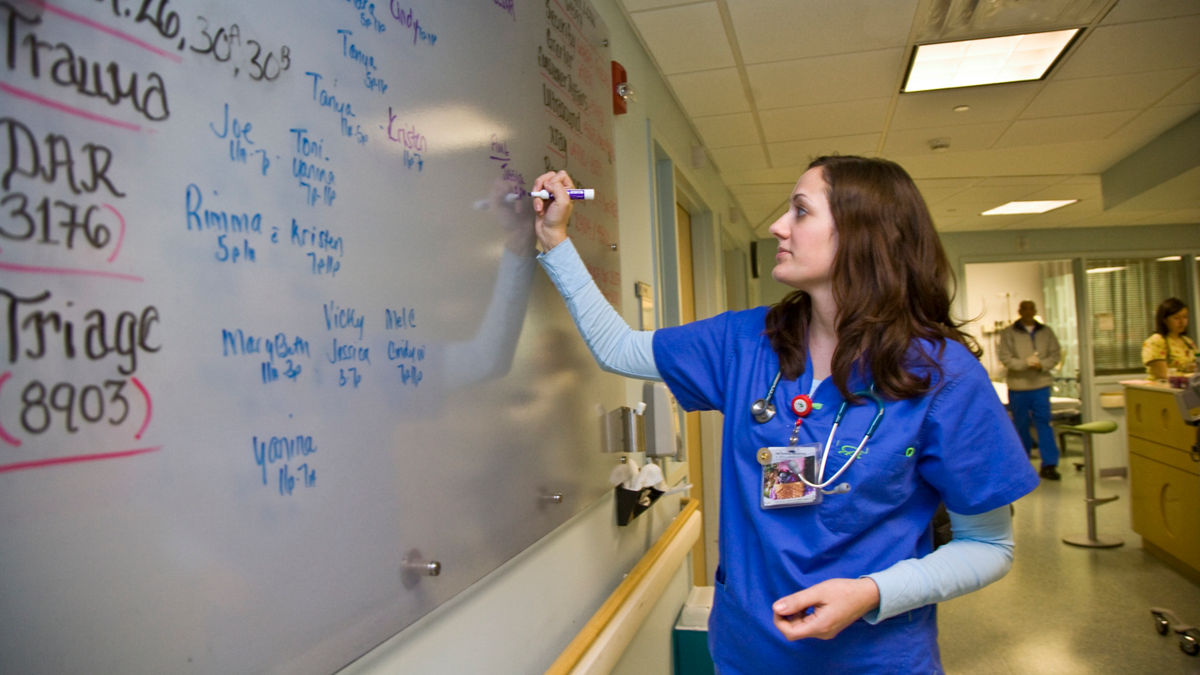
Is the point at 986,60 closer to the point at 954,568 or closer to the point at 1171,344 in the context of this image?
the point at 954,568

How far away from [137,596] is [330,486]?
0.23 metres

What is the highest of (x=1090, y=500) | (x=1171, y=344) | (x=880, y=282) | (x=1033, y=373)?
(x=880, y=282)

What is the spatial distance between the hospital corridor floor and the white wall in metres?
1.53

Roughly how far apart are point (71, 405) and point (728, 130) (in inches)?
138

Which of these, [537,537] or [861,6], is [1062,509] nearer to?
[861,6]

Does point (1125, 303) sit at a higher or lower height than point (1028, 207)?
lower

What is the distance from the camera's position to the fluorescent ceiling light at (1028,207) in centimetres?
630

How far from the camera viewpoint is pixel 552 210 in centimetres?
126

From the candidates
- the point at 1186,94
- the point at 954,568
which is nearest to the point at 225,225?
the point at 954,568

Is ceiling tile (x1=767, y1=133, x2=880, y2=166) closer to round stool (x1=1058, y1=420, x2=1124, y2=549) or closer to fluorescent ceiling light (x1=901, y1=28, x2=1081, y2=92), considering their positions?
fluorescent ceiling light (x1=901, y1=28, x2=1081, y2=92)

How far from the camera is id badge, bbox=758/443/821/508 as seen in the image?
1083 millimetres

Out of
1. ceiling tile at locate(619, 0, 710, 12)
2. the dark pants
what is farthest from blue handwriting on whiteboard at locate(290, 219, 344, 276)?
the dark pants

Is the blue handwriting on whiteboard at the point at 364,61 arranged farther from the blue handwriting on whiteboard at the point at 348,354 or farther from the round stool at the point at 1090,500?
the round stool at the point at 1090,500

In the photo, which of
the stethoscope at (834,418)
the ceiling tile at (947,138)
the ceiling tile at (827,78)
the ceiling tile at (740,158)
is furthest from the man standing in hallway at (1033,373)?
the stethoscope at (834,418)
